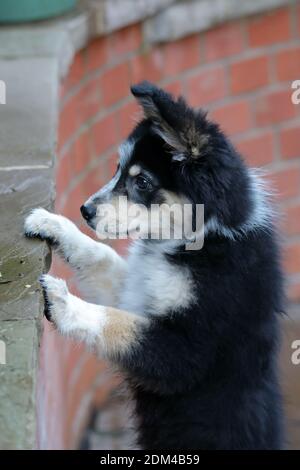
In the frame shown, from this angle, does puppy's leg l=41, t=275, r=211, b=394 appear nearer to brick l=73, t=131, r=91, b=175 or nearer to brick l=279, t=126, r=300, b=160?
brick l=73, t=131, r=91, b=175

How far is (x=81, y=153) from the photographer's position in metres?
4.83

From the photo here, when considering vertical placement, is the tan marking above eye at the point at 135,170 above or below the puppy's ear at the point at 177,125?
below

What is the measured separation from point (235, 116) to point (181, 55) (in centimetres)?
52

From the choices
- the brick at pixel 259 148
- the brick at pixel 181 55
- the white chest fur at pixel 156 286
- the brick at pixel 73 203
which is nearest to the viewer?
the white chest fur at pixel 156 286

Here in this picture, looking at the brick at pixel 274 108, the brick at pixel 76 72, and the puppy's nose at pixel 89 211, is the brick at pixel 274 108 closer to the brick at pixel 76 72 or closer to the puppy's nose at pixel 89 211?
the brick at pixel 76 72

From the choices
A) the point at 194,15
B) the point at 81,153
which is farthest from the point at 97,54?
the point at 194,15

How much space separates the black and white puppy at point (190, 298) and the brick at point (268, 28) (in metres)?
2.25

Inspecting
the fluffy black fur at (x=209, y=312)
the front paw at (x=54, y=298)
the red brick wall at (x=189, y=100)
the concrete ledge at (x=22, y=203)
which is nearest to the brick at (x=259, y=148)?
the red brick wall at (x=189, y=100)

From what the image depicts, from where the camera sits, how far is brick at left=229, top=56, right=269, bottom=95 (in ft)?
17.7

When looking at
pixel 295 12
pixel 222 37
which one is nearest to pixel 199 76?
pixel 222 37

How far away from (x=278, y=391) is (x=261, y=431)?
231 mm

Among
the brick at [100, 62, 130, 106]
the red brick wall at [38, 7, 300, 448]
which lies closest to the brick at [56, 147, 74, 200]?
the red brick wall at [38, 7, 300, 448]

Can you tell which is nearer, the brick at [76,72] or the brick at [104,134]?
the brick at [76,72]

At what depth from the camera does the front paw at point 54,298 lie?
2.84 meters
